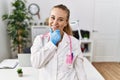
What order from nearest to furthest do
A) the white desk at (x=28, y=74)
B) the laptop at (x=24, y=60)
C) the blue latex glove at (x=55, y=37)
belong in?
the blue latex glove at (x=55, y=37) < the white desk at (x=28, y=74) < the laptop at (x=24, y=60)

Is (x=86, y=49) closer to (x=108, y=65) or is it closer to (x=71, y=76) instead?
(x=108, y=65)

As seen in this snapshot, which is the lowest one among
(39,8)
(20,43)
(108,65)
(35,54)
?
(108,65)

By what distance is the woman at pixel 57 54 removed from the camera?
1.06 m

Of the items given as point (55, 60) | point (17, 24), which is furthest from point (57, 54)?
point (17, 24)

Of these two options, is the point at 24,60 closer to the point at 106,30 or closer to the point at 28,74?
the point at 28,74

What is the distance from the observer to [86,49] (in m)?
3.98

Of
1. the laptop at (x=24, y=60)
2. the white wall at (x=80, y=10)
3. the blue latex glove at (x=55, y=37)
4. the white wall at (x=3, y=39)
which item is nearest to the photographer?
the blue latex glove at (x=55, y=37)

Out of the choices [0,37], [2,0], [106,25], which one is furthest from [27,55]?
[106,25]

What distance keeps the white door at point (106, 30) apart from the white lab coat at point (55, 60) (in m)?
3.25

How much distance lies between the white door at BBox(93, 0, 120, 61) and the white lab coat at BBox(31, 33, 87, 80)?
3253 mm

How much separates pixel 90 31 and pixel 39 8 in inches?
59.4

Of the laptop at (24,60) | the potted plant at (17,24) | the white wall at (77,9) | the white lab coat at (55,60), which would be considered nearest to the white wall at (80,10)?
the white wall at (77,9)

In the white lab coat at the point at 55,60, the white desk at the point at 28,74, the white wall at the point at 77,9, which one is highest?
the white wall at the point at 77,9

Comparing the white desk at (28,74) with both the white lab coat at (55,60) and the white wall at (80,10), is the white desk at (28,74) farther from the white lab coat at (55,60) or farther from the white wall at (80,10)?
the white wall at (80,10)
